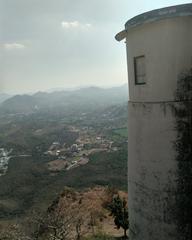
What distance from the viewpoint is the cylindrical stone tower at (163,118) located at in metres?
4.10

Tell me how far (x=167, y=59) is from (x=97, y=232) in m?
13.0

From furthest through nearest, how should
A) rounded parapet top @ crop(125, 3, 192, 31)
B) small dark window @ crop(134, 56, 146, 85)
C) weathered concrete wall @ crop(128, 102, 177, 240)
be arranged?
small dark window @ crop(134, 56, 146, 85)
weathered concrete wall @ crop(128, 102, 177, 240)
rounded parapet top @ crop(125, 3, 192, 31)

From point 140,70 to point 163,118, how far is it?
2.47ft

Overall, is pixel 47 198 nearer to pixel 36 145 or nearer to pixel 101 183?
pixel 101 183

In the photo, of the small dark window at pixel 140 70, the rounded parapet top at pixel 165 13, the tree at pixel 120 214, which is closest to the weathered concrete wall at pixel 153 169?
the small dark window at pixel 140 70

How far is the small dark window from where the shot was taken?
4.48 meters

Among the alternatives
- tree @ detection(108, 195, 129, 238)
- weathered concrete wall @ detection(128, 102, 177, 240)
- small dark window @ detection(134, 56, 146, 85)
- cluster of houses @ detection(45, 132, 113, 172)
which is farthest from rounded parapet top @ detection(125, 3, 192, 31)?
cluster of houses @ detection(45, 132, 113, 172)

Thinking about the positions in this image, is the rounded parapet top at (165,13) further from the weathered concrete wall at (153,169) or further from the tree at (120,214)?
the tree at (120,214)

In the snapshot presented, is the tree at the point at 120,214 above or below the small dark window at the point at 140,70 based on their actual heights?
below

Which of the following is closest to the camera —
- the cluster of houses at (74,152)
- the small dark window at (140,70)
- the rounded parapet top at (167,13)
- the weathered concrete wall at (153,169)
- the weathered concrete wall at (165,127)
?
the rounded parapet top at (167,13)

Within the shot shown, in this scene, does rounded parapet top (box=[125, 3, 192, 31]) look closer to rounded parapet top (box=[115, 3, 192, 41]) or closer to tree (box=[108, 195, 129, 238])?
rounded parapet top (box=[115, 3, 192, 41])

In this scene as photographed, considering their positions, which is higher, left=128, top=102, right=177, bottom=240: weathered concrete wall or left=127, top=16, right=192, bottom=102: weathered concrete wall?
left=127, top=16, right=192, bottom=102: weathered concrete wall

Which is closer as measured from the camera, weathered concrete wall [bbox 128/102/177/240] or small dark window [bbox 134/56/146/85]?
weathered concrete wall [bbox 128/102/177/240]

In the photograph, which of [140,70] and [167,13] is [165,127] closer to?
[140,70]
